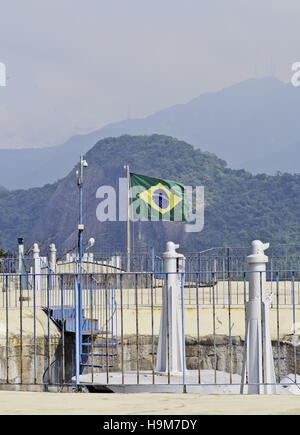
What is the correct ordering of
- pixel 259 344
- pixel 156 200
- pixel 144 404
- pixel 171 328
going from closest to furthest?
pixel 144 404 < pixel 259 344 < pixel 171 328 < pixel 156 200

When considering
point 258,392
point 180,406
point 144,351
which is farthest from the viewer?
point 144,351

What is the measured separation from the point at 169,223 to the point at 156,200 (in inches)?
3476

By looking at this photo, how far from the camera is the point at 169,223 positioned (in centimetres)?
11181

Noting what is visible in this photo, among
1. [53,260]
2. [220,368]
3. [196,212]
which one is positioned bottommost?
[220,368]

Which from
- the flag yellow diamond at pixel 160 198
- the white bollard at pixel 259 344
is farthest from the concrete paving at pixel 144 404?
the flag yellow diamond at pixel 160 198

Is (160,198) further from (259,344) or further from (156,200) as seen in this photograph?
(259,344)

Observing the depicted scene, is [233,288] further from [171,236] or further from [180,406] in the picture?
[171,236]

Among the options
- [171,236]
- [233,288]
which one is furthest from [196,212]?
[233,288]

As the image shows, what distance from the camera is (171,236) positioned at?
4279 inches

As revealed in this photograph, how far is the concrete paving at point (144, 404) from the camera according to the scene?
26.1 feet

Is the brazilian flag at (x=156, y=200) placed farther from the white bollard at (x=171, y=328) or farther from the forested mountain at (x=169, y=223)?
the forested mountain at (x=169, y=223)

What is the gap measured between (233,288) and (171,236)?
83533 millimetres

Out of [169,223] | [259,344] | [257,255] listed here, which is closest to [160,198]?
[257,255]

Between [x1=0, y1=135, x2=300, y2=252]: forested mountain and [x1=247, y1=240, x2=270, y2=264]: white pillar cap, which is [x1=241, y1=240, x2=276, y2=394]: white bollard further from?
[x1=0, y1=135, x2=300, y2=252]: forested mountain
